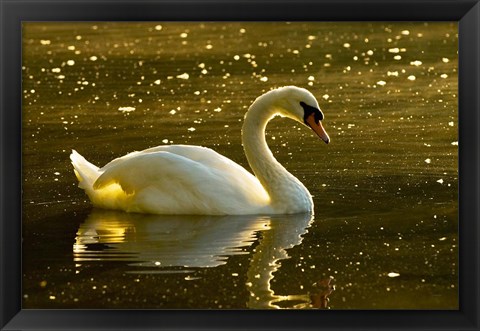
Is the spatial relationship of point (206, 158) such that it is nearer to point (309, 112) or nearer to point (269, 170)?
point (269, 170)

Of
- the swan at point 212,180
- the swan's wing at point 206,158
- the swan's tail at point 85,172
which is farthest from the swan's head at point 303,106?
the swan's tail at point 85,172

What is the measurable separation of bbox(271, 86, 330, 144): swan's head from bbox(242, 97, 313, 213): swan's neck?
5.0 inches

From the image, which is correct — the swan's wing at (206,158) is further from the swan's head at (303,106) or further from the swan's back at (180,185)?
the swan's head at (303,106)

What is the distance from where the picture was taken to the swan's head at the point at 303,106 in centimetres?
977

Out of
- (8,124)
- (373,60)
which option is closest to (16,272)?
(8,124)

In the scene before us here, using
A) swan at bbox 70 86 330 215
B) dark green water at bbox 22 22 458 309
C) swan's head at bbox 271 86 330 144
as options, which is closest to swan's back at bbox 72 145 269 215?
swan at bbox 70 86 330 215

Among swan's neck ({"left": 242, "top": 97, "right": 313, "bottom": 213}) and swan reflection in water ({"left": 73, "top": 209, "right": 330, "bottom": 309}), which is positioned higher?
swan's neck ({"left": 242, "top": 97, "right": 313, "bottom": 213})

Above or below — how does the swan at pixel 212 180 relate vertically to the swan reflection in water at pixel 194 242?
above

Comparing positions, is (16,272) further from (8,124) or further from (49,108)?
(49,108)

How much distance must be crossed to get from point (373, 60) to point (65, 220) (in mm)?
5275

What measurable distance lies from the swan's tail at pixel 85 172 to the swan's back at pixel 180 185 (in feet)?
0.30

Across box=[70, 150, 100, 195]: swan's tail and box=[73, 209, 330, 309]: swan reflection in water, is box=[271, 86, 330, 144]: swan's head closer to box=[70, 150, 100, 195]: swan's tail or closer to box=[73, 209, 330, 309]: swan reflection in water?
box=[73, 209, 330, 309]: swan reflection in water

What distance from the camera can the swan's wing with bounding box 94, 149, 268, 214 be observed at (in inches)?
381

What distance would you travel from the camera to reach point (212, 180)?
969 cm
